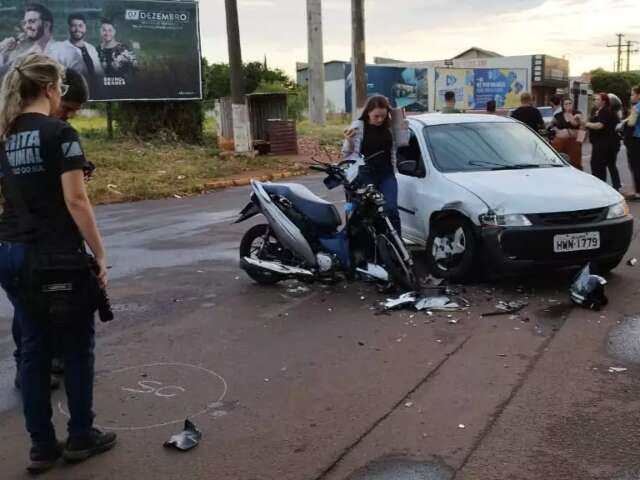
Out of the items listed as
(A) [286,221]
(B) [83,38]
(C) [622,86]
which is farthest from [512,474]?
(C) [622,86]

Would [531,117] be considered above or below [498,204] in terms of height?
above

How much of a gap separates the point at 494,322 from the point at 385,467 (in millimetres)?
2529

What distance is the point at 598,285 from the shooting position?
6.04 metres

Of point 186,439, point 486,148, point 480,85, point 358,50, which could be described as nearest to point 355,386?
point 186,439

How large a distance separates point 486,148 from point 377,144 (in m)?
1.17

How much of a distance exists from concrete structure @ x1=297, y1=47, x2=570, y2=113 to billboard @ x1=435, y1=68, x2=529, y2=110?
36cm

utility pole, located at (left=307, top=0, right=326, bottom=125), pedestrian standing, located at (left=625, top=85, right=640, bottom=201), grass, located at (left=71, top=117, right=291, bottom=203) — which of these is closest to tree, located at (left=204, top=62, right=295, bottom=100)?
utility pole, located at (left=307, top=0, right=326, bottom=125)

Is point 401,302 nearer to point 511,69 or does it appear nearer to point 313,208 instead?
point 313,208

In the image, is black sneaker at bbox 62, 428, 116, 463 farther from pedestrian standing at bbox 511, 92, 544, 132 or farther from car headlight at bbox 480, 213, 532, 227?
pedestrian standing at bbox 511, 92, 544, 132

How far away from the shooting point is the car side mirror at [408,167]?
733 cm

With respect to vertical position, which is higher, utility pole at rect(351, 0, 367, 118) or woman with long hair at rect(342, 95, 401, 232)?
utility pole at rect(351, 0, 367, 118)

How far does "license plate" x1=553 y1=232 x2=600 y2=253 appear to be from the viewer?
6.24m

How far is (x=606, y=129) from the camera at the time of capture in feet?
38.7

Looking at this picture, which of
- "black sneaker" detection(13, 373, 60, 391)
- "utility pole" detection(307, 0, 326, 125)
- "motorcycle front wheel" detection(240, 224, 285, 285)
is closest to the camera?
"black sneaker" detection(13, 373, 60, 391)
